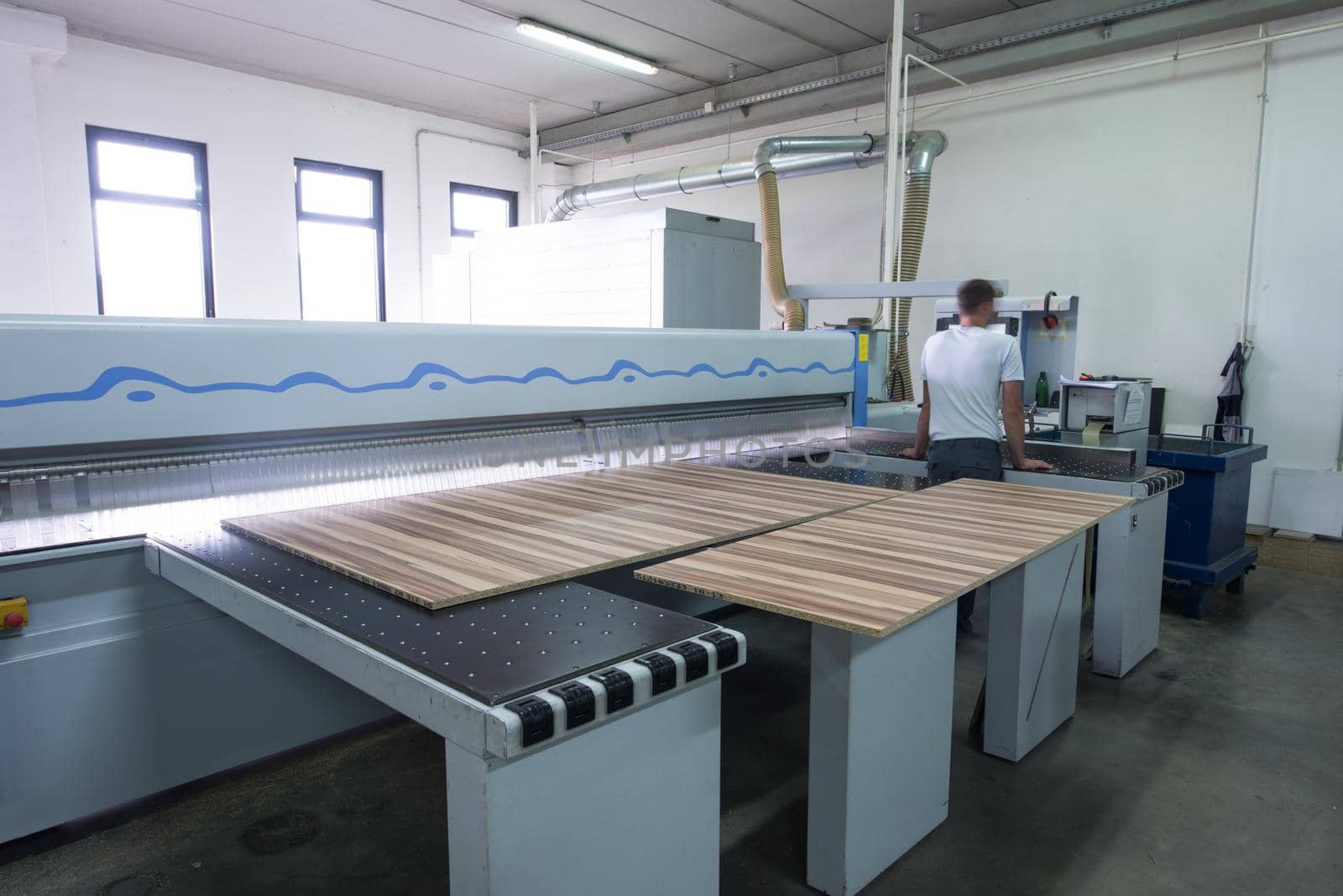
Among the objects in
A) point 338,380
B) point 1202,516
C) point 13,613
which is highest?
point 338,380

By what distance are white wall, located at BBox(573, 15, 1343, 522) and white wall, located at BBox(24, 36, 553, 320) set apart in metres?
4.17

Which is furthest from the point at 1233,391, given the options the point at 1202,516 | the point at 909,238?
the point at 909,238

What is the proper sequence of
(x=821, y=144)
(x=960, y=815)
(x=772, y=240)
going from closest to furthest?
(x=960, y=815)
(x=772, y=240)
(x=821, y=144)

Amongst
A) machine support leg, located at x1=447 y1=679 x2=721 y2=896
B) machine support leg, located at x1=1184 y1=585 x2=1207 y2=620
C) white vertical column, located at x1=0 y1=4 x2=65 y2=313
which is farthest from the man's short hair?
white vertical column, located at x1=0 y1=4 x2=65 y2=313

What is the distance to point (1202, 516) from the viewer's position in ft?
12.0

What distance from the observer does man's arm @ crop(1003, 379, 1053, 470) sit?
290cm

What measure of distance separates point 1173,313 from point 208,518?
4.97 metres

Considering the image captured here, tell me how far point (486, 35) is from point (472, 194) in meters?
2.47

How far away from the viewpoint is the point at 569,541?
5.74 ft

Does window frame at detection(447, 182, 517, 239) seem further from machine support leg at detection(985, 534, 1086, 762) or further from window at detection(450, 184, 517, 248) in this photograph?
machine support leg at detection(985, 534, 1086, 762)

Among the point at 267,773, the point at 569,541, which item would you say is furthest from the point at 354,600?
the point at 267,773

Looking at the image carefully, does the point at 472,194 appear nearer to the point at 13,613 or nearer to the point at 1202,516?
the point at 1202,516

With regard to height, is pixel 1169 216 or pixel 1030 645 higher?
pixel 1169 216

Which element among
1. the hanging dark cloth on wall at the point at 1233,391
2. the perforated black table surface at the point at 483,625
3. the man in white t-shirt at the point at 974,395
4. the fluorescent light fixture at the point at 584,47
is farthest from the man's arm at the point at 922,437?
the fluorescent light fixture at the point at 584,47
